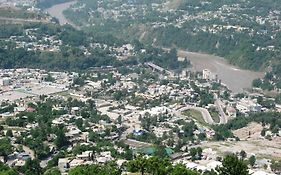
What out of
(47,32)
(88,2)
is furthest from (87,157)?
(88,2)

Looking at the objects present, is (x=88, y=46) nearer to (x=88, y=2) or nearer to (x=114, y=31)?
(x=114, y=31)

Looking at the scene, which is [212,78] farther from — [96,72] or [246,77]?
[96,72]

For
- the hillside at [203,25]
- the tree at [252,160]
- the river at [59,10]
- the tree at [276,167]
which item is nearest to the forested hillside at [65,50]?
the hillside at [203,25]

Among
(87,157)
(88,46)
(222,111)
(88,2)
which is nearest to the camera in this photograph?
(87,157)

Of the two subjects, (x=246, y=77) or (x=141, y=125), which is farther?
(x=246, y=77)

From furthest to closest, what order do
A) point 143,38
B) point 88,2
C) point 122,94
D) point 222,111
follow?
point 88,2 < point 143,38 < point 122,94 < point 222,111

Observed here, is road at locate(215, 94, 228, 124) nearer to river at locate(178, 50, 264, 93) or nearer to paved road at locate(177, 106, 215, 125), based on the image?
paved road at locate(177, 106, 215, 125)

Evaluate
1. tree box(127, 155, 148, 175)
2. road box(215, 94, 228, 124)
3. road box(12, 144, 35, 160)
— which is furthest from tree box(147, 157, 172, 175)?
road box(215, 94, 228, 124)
